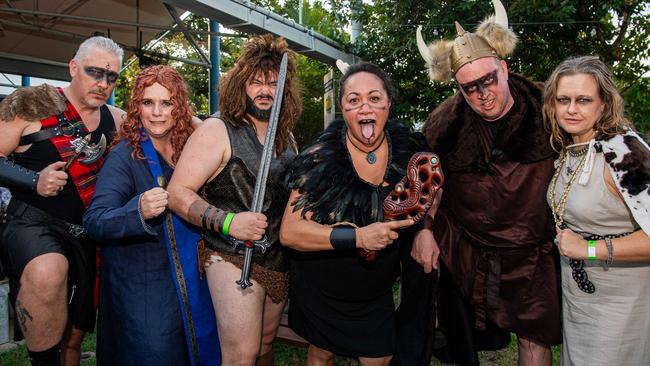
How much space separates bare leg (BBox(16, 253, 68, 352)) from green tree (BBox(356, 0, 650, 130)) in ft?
16.6

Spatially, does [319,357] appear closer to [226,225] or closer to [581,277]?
[226,225]

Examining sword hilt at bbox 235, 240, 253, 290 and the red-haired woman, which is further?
the red-haired woman

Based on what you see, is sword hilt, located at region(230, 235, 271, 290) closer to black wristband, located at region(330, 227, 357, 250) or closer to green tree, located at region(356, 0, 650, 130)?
black wristband, located at region(330, 227, 357, 250)

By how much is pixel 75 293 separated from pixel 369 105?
6.39ft

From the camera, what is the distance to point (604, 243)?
2123 millimetres

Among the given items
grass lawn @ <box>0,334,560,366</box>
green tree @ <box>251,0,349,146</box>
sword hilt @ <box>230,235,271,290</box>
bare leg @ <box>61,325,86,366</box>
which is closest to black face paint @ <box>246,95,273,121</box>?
sword hilt @ <box>230,235,271,290</box>

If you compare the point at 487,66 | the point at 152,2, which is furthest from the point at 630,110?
the point at 152,2

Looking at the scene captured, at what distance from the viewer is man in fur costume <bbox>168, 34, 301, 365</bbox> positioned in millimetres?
2303

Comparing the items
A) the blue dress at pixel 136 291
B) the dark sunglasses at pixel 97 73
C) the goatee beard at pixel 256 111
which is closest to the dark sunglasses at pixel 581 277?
the goatee beard at pixel 256 111

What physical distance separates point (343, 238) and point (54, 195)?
159 centimetres

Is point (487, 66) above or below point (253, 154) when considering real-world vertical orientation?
above

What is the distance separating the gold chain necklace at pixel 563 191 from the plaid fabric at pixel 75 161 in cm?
241

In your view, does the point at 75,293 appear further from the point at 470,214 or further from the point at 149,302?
the point at 470,214

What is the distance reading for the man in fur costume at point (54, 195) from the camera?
257 centimetres
